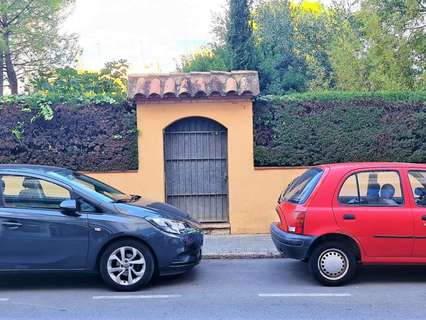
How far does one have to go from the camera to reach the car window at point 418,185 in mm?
7156

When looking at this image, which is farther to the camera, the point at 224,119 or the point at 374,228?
→ the point at 224,119

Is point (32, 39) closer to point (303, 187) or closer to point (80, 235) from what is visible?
point (80, 235)

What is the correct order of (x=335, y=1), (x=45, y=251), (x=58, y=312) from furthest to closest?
1. (x=335, y=1)
2. (x=45, y=251)
3. (x=58, y=312)

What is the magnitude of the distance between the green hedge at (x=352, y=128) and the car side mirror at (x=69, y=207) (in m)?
5.04

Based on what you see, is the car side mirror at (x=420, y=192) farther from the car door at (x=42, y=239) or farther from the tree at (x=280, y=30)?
the tree at (x=280, y=30)

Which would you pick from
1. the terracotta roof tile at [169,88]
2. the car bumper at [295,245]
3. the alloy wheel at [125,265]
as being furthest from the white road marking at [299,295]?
the terracotta roof tile at [169,88]

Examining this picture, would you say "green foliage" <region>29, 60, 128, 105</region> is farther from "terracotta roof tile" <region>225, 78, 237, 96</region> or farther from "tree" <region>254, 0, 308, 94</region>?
"tree" <region>254, 0, 308, 94</region>

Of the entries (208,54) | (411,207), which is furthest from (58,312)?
(208,54)

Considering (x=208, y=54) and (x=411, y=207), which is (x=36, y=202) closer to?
(x=411, y=207)

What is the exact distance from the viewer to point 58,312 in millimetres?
6137

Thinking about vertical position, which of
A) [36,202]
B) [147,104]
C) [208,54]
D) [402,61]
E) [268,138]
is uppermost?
[208,54]

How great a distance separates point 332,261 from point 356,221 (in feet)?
1.91

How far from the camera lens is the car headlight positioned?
711 cm

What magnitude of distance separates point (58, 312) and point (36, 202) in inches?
62.6
